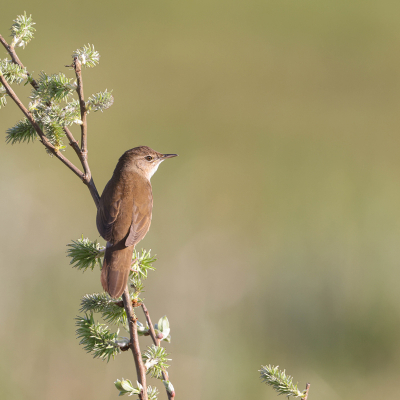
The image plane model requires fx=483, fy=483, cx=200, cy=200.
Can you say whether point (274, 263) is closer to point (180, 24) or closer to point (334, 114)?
point (334, 114)

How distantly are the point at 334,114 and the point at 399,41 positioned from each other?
295cm

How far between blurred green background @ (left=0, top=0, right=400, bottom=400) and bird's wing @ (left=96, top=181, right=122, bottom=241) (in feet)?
4.67

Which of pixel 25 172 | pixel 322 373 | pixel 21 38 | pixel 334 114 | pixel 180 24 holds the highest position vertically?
pixel 180 24

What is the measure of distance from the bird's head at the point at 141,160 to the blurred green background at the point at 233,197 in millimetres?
1242

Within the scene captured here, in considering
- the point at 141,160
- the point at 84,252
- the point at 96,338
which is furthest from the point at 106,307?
the point at 141,160

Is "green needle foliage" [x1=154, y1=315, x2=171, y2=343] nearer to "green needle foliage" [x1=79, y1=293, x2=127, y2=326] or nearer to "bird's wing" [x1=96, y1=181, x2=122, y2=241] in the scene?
"green needle foliage" [x1=79, y1=293, x2=127, y2=326]

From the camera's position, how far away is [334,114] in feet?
27.4

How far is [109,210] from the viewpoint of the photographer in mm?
2301

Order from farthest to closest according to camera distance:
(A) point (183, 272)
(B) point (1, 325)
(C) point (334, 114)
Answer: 1. (C) point (334, 114)
2. (A) point (183, 272)
3. (B) point (1, 325)

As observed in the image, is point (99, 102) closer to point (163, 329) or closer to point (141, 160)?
point (163, 329)

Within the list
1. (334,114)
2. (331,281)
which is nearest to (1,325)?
(331,281)

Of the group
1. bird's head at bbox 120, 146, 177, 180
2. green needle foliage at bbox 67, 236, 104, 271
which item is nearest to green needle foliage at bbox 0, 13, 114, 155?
green needle foliage at bbox 67, 236, 104, 271

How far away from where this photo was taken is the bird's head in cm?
283

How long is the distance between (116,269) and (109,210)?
661 mm
